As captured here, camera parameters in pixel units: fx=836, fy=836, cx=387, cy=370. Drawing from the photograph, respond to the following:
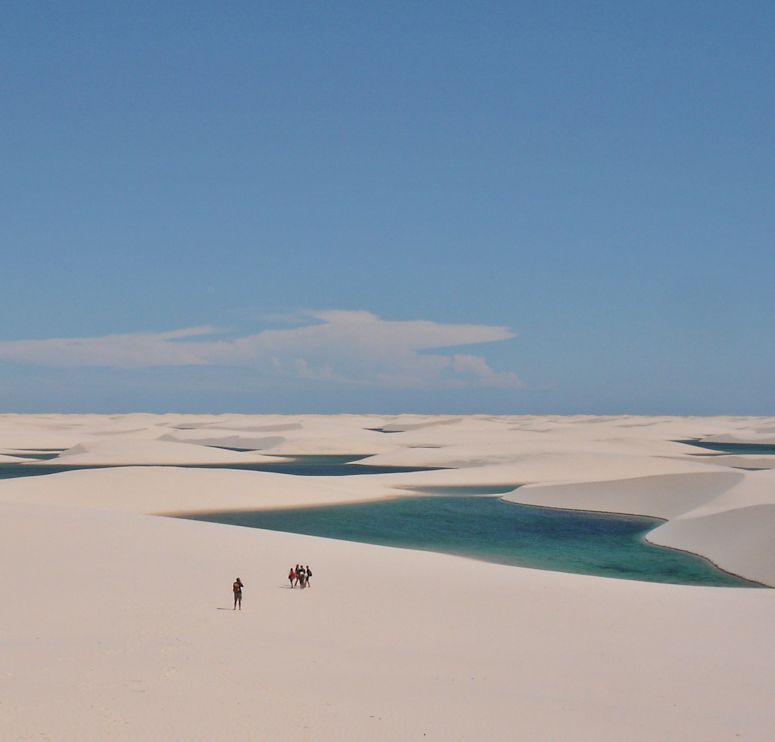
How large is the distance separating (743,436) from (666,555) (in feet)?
377

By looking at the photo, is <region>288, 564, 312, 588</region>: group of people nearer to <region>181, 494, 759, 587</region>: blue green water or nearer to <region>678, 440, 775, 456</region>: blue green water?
<region>181, 494, 759, 587</region>: blue green water

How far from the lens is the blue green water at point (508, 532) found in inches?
989

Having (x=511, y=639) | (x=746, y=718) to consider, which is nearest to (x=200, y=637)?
(x=511, y=639)

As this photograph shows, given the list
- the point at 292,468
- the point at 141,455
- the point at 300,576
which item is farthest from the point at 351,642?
the point at 141,455

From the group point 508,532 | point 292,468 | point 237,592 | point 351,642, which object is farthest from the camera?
point 292,468

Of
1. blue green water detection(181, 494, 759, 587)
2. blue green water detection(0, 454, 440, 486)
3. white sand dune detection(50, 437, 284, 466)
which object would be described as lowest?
blue green water detection(181, 494, 759, 587)

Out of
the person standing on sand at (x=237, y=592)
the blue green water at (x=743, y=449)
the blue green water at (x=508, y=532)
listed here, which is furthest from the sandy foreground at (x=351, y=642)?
the blue green water at (x=743, y=449)

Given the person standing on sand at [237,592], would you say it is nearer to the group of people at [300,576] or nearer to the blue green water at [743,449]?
the group of people at [300,576]

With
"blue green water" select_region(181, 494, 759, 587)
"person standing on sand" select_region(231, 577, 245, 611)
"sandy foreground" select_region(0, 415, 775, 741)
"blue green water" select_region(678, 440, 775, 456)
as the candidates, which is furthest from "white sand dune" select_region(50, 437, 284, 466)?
"person standing on sand" select_region(231, 577, 245, 611)

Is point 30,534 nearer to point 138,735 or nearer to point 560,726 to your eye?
point 138,735

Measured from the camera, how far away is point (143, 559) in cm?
1934

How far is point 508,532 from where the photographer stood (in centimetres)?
3212

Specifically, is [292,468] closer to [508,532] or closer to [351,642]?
[508,532]

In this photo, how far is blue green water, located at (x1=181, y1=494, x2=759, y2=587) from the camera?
2511cm
